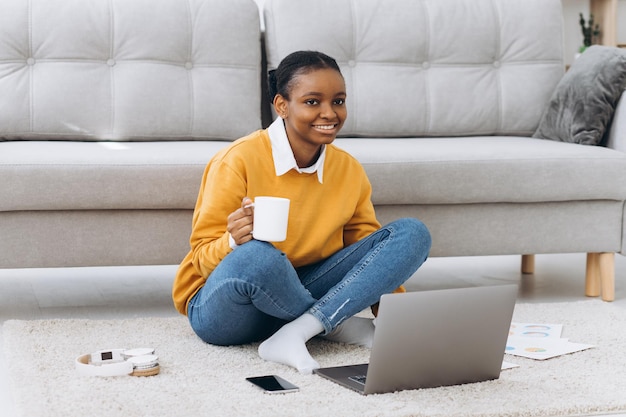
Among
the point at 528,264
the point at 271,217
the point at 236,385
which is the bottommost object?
the point at 528,264

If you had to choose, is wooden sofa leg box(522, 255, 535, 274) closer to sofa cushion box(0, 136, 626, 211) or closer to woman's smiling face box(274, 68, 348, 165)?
sofa cushion box(0, 136, 626, 211)

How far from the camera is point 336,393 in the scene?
1707 millimetres

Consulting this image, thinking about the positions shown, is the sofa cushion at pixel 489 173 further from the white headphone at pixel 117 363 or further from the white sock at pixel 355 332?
the white headphone at pixel 117 363

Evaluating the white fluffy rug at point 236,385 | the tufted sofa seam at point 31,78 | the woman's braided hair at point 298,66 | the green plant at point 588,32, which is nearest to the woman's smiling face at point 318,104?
the woman's braided hair at point 298,66

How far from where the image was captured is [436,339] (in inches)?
→ 66.4

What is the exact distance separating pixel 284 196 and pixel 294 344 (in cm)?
34

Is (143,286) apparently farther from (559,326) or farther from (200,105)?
(559,326)

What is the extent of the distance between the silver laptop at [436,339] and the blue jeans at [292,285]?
0.19 m

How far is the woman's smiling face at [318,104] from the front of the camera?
1940 millimetres

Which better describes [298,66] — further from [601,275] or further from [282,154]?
[601,275]

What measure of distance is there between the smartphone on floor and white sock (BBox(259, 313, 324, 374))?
8 centimetres

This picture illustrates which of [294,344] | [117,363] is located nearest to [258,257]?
[294,344]

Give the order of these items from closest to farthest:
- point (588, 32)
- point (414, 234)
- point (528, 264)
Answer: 1. point (414, 234)
2. point (528, 264)
3. point (588, 32)

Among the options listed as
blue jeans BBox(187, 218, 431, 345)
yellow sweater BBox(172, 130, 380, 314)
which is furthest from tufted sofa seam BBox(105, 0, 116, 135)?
blue jeans BBox(187, 218, 431, 345)
